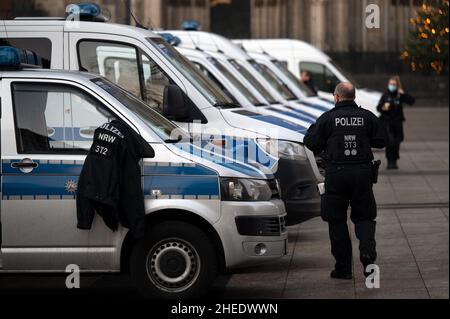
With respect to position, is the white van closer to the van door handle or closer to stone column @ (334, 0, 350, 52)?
the van door handle

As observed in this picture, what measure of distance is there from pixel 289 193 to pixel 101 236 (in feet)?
10.4

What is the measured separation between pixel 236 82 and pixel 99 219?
6031 mm

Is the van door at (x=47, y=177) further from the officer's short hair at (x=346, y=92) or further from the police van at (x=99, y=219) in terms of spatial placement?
the officer's short hair at (x=346, y=92)

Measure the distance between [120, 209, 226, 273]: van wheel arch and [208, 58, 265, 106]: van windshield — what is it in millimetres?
5370

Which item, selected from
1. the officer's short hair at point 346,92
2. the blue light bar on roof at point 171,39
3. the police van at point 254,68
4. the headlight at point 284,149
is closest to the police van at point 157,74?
the headlight at point 284,149

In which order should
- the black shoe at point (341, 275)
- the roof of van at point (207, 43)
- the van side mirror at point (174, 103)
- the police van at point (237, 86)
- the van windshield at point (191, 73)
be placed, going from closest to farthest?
the black shoe at point (341, 275), the van side mirror at point (174, 103), the van windshield at point (191, 73), the police van at point (237, 86), the roof of van at point (207, 43)

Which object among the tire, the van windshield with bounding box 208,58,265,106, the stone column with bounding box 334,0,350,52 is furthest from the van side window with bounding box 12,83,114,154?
the stone column with bounding box 334,0,350,52

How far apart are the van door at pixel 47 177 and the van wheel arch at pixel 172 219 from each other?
13cm

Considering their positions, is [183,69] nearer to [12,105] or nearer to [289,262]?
[289,262]

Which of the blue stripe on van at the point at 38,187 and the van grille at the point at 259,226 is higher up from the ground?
the blue stripe on van at the point at 38,187

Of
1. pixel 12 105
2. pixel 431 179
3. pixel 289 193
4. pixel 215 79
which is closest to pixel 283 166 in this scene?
pixel 289 193

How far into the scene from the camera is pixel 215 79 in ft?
47.2

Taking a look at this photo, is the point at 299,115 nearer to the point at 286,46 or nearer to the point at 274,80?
the point at 274,80

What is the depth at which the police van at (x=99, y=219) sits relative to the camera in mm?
9359
